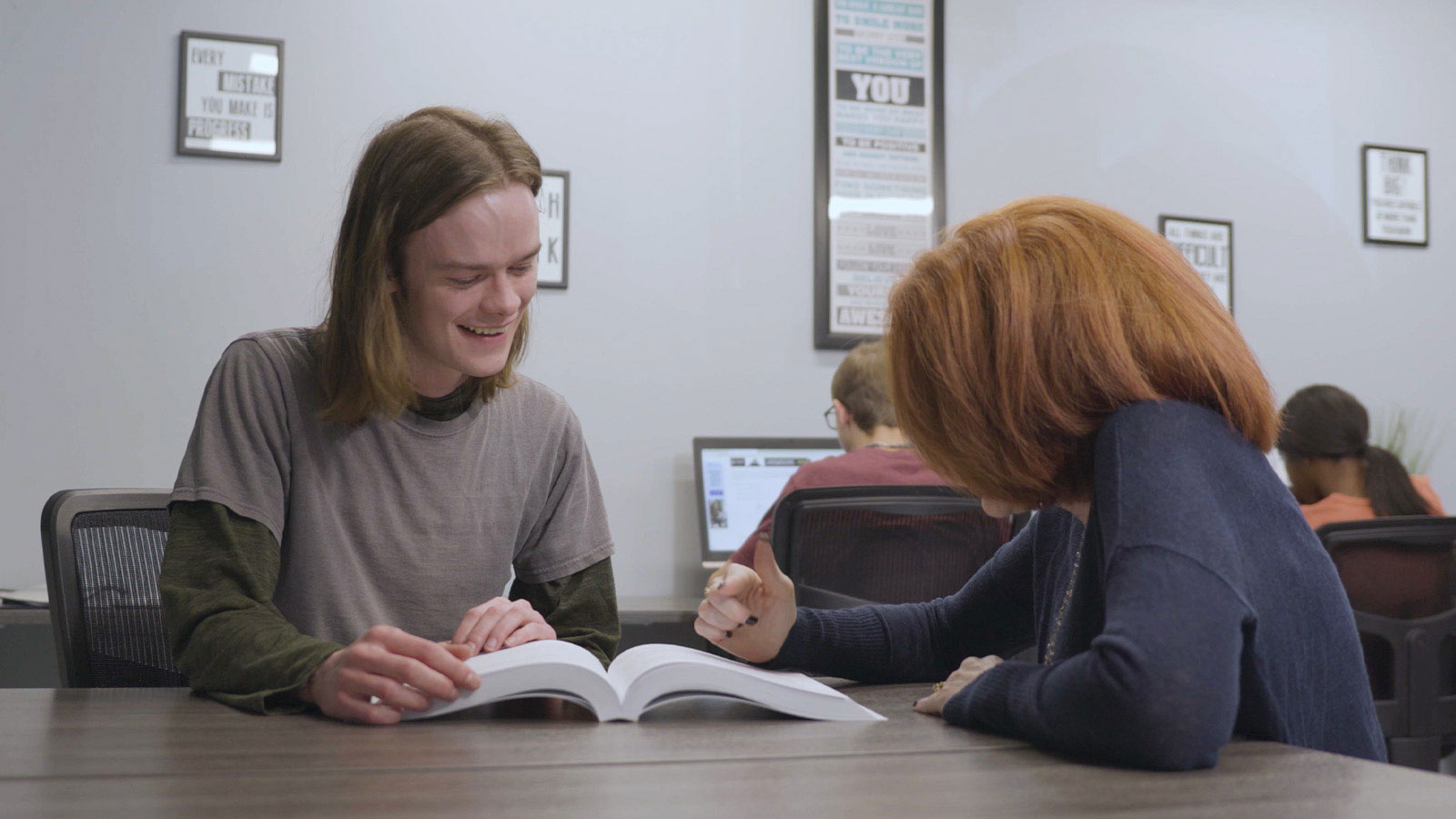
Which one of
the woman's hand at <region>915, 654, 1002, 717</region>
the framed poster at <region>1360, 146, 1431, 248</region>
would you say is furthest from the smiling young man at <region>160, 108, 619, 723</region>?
the framed poster at <region>1360, 146, 1431, 248</region>

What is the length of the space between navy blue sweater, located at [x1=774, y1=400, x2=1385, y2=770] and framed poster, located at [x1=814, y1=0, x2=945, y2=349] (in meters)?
2.54

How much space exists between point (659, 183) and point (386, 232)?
212cm

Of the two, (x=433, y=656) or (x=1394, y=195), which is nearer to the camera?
(x=433, y=656)

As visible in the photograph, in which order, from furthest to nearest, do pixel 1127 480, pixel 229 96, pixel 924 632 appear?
1. pixel 229 96
2. pixel 924 632
3. pixel 1127 480

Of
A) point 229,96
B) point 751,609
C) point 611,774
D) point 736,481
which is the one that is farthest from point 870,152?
point 611,774

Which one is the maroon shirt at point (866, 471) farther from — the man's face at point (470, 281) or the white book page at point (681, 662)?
the white book page at point (681, 662)

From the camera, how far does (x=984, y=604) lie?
1299 mm

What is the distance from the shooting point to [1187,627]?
2.66 feet

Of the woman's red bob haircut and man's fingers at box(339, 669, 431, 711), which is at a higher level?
the woman's red bob haircut

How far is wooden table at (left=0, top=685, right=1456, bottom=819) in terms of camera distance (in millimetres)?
688

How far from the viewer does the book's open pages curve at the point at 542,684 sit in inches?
37.3

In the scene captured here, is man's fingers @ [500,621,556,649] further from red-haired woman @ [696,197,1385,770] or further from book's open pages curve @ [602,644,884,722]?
red-haired woman @ [696,197,1385,770]

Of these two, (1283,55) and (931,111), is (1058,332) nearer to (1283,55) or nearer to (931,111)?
(931,111)

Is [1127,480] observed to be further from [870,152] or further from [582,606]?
[870,152]
